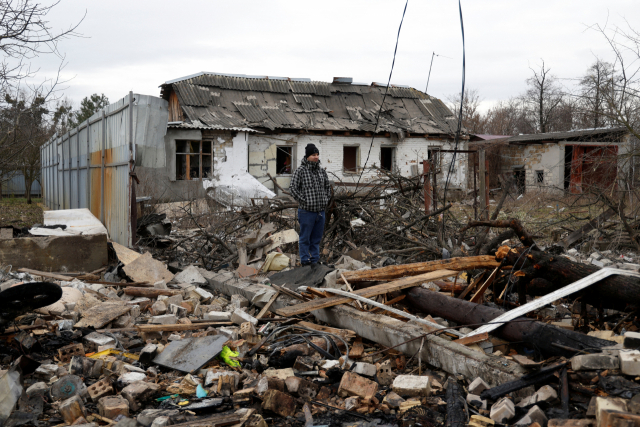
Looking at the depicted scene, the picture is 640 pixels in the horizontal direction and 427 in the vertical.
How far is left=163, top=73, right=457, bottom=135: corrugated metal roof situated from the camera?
64.8ft

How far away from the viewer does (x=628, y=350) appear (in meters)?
3.37

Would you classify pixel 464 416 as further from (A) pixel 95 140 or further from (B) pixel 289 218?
(A) pixel 95 140

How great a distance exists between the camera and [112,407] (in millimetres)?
3482

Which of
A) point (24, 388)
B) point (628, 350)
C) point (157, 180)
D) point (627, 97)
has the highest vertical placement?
point (627, 97)

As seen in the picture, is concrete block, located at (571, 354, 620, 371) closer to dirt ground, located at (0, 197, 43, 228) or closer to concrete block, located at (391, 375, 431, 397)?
concrete block, located at (391, 375, 431, 397)

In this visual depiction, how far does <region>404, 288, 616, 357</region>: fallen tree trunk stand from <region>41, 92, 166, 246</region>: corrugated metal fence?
18.8 feet

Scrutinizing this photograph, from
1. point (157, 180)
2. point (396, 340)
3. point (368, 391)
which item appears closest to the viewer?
point (368, 391)

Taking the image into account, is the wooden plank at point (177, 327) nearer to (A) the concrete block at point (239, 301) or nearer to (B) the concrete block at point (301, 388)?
(A) the concrete block at point (239, 301)

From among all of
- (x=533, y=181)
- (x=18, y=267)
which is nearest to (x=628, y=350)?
(x=18, y=267)

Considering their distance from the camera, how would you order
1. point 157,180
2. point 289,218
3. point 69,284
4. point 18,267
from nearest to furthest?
1. point 69,284
2. point 18,267
3. point 289,218
4. point 157,180

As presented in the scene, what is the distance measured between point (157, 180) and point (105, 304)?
35.7ft

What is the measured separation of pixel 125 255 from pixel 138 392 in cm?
478

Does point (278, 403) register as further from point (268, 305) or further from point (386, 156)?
point (386, 156)

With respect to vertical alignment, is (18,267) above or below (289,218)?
below
